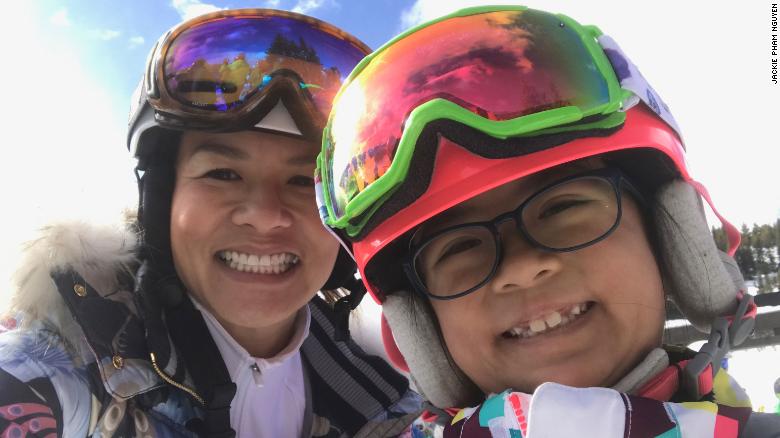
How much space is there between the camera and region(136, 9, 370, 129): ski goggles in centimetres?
206

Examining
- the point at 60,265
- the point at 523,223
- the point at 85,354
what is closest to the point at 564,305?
the point at 523,223

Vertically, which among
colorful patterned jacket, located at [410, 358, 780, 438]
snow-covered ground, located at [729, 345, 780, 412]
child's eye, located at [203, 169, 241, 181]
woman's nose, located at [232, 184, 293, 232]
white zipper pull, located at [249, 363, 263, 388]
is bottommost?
snow-covered ground, located at [729, 345, 780, 412]

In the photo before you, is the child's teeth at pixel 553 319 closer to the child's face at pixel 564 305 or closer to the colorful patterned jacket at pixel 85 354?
the child's face at pixel 564 305

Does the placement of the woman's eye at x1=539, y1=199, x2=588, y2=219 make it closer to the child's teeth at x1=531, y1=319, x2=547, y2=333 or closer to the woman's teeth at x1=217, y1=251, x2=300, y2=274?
the child's teeth at x1=531, y1=319, x2=547, y2=333

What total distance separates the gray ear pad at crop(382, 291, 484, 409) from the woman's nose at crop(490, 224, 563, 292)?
0.41 metres

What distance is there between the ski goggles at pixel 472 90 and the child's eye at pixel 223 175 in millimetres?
606

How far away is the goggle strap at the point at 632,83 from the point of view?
57.2 inches

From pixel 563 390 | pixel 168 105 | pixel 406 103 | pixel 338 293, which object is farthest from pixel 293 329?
pixel 563 390

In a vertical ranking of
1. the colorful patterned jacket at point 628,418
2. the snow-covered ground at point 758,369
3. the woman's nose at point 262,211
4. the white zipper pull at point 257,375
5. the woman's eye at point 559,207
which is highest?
the woman's eye at point 559,207

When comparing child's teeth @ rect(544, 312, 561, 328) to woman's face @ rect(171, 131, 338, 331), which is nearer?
child's teeth @ rect(544, 312, 561, 328)

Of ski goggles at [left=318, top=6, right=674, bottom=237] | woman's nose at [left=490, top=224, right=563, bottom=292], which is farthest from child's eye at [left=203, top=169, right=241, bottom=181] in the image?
woman's nose at [left=490, top=224, right=563, bottom=292]

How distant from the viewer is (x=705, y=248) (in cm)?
151

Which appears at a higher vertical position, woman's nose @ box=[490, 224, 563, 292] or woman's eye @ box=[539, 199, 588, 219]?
woman's eye @ box=[539, 199, 588, 219]

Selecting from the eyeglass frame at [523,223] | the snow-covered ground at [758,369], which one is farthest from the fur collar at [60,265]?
the snow-covered ground at [758,369]
